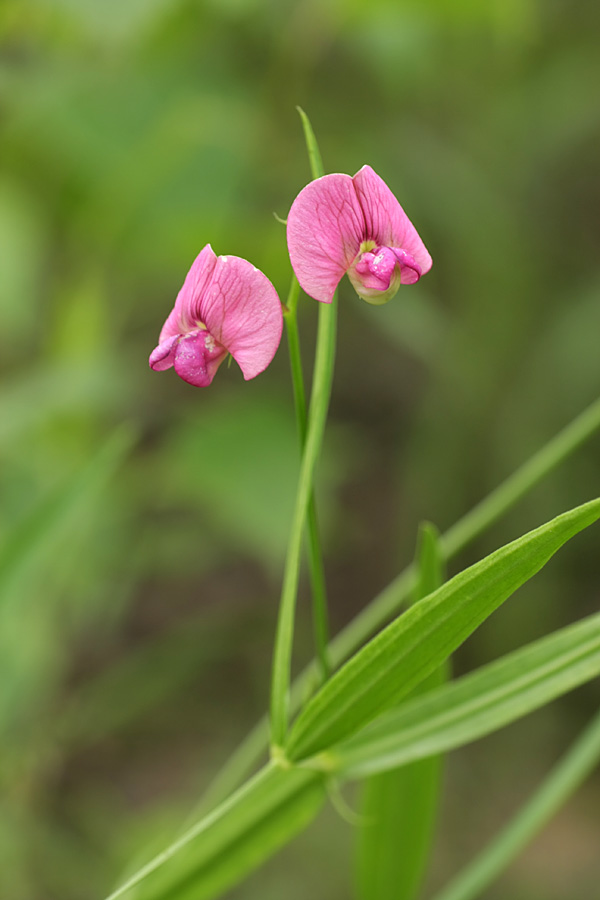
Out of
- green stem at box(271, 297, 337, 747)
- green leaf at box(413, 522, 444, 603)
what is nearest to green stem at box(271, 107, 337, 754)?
green stem at box(271, 297, 337, 747)

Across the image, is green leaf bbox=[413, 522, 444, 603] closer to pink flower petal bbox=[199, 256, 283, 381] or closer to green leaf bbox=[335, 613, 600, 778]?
green leaf bbox=[335, 613, 600, 778]

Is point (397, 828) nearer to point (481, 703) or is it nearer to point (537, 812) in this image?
point (537, 812)

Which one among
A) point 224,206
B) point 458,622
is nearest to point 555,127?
point 224,206

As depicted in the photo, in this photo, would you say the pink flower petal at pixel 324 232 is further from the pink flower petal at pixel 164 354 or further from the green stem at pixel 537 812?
the green stem at pixel 537 812

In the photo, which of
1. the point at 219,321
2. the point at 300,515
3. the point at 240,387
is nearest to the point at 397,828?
the point at 300,515

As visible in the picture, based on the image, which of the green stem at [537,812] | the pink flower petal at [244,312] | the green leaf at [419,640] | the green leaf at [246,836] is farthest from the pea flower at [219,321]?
the green stem at [537,812]

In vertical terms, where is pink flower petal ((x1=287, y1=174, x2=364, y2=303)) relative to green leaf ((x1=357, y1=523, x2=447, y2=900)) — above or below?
above
